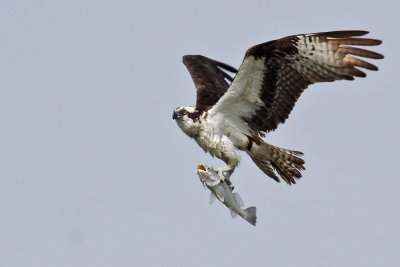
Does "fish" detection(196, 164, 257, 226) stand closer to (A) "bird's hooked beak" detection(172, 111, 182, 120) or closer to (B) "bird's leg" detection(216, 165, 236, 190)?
(B) "bird's leg" detection(216, 165, 236, 190)

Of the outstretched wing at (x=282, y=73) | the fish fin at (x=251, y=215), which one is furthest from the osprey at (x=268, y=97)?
the fish fin at (x=251, y=215)

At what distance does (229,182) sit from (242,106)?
106 centimetres

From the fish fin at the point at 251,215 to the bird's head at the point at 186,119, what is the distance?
149 cm

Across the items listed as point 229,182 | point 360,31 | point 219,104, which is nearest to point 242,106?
point 219,104

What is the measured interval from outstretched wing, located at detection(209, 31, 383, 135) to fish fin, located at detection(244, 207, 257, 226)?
1473 mm

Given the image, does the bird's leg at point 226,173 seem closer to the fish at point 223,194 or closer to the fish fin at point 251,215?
the fish at point 223,194

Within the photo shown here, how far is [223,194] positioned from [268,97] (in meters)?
1.66

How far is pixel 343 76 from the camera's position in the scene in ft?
37.2

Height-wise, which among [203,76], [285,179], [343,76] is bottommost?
[285,179]

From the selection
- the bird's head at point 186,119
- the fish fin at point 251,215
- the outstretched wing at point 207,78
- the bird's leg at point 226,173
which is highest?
the outstretched wing at point 207,78

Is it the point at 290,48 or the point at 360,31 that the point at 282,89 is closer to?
the point at 290,48

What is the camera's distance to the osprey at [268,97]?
11.3 meters

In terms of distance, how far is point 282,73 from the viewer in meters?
11.7

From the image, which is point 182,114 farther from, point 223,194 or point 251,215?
point 251,215
